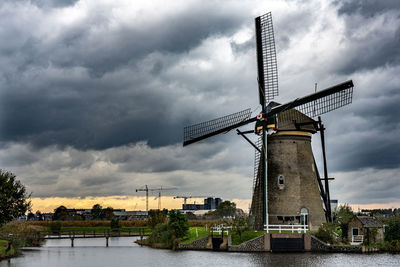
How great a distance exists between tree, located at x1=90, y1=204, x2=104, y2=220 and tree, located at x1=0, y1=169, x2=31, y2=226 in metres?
150

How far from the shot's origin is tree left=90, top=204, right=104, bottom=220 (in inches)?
7355

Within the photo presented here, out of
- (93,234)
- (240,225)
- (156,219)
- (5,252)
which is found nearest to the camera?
(5,252)

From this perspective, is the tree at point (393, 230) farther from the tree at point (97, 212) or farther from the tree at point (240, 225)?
the tree at point (97, 212)

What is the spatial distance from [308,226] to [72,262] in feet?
62.7

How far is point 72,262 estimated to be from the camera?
38.3 metres

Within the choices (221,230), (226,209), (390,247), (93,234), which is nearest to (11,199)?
(221,230)

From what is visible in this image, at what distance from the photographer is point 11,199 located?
3869cm

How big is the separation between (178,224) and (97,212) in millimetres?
142992

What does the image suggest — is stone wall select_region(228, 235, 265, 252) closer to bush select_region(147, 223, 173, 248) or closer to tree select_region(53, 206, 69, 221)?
bush select_region(147, 223, 173, 248)

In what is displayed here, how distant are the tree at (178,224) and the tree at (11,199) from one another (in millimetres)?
14595

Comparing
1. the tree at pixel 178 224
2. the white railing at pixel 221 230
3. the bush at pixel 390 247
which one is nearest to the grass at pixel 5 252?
the tree at pixel 178 224

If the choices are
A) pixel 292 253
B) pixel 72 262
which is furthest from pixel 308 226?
pixel 72 262

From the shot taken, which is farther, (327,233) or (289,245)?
(327,233)

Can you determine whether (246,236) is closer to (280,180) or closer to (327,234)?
(280,180)
